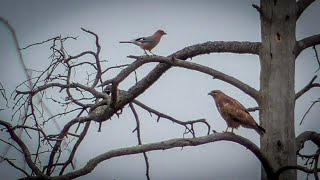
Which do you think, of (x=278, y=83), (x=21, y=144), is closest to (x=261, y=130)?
(x=278, y=83)

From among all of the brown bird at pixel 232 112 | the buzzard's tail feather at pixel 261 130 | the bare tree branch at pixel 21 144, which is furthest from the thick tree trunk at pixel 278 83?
the bare tree branch at pixel 21 144

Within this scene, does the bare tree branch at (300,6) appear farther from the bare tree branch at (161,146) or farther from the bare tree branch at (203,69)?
the bare tree branch at (161,146)

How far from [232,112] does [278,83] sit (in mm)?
546

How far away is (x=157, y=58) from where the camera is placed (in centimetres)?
345

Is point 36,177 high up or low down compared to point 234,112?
down

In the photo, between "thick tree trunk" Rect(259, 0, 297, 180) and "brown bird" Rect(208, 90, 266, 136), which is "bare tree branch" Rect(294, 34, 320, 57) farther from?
"brown bird" Rect(208, 90, 266, 136)

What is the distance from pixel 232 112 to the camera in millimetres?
4105

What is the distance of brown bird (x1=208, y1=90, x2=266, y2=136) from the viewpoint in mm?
3943

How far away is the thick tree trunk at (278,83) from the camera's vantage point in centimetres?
365

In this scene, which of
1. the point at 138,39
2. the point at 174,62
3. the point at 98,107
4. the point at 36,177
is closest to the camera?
the point at 36,177

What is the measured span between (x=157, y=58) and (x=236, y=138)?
74 cm

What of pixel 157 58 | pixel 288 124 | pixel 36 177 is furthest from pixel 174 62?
pixel 36 177

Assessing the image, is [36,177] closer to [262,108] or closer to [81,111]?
[81,111]

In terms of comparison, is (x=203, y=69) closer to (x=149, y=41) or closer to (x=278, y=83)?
(x=278, y=83)
